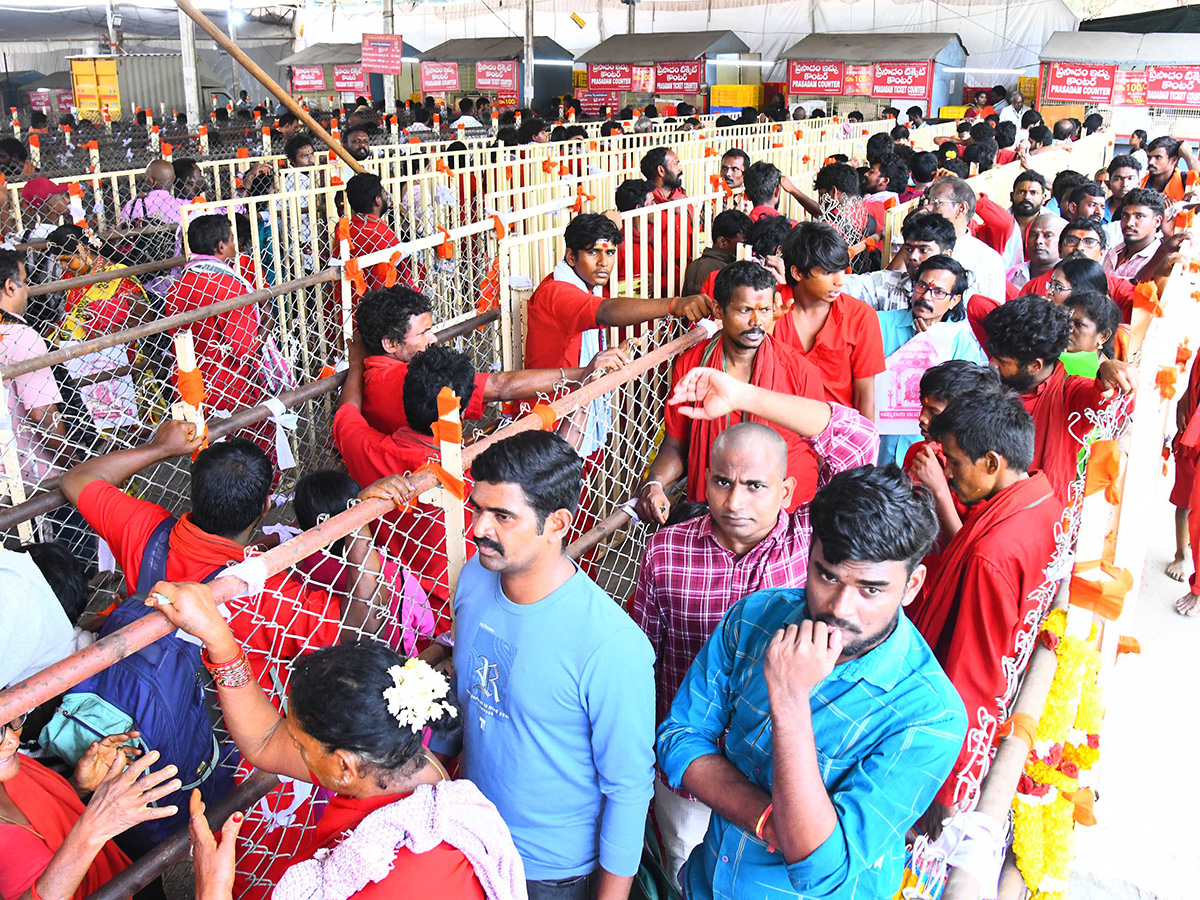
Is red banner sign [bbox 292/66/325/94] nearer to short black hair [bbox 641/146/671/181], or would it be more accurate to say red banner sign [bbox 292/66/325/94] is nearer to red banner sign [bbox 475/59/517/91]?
red banner sign [bbox 475/59/517/91]

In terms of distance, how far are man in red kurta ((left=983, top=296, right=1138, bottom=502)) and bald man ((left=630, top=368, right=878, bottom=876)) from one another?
1.33 metres

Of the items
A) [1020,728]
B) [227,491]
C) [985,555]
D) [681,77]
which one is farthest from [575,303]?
[681,77]

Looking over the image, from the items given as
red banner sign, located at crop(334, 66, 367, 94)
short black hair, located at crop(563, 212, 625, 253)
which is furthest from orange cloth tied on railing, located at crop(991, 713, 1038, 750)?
red banner sign, located at crop(334, 66, 367, 94)

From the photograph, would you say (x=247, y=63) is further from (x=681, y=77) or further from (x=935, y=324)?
(x=681, y=77)

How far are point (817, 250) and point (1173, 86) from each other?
1308 cm

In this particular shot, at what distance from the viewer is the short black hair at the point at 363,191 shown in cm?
630

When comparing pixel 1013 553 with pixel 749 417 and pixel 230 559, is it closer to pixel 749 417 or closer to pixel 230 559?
pixel 749 417

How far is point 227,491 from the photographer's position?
2.48m

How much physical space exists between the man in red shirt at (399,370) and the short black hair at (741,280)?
0.57 m

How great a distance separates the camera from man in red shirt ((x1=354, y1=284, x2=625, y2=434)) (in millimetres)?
3627

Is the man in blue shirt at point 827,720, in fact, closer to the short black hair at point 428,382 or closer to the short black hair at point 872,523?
the short black hair at point 872,523

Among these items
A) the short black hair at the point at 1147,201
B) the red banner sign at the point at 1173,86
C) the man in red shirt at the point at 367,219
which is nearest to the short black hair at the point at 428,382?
the man in red shirt at the point at 367,219

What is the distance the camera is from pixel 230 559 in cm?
249

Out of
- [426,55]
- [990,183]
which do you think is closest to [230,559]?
[990,183]
